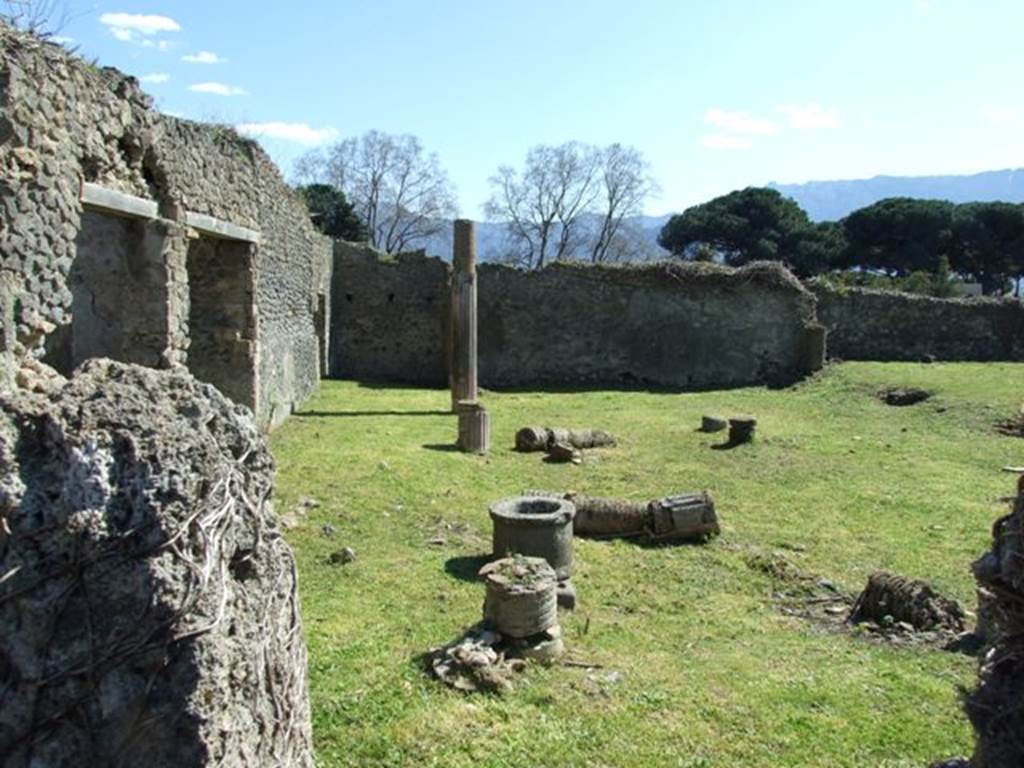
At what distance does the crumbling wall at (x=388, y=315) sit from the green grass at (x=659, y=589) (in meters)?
6.64

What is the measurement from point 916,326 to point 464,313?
13691mm

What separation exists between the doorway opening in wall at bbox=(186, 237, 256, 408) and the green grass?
1246 millimetres

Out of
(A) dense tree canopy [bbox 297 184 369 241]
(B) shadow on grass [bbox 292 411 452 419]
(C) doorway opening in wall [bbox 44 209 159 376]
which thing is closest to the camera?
(C) doorway opening in wall [bbox 44 209 159 376]

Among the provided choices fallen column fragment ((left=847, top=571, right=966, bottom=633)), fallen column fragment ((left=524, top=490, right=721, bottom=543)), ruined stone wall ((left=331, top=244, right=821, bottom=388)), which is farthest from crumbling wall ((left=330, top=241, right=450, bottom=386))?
fallen column fragment ((left=847, top=571, right=966, bottom=633))

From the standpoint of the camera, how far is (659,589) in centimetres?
786

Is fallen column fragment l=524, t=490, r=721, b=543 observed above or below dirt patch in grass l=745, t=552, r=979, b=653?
above

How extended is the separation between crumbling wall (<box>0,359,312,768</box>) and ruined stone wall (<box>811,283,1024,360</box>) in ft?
76.1

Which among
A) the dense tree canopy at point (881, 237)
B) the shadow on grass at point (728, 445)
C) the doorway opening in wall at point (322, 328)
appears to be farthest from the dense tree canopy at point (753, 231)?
the shadow on grass at point (728, 445)

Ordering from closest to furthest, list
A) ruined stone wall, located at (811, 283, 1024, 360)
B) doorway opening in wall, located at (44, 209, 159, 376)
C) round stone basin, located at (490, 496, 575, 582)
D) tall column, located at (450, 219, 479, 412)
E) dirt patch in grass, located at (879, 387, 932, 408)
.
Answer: round stone basin, located at (490, 496, 575, 582)
doorway opening in wall, located at (44, 209, 159, 376)
tall column, located at (450, 219, 479, 412)
dirt patch in grass, located at (879, 387, 932, 408)
ruined stone wall, located at (811, 283, 1024, 360)

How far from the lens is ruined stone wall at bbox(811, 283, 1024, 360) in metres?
24.2

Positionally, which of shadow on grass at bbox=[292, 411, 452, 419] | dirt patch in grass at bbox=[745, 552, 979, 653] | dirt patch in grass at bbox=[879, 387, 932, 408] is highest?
dirt patch in grass at bbox=[879, 387, 932, 408]

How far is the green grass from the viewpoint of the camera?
5031 mm

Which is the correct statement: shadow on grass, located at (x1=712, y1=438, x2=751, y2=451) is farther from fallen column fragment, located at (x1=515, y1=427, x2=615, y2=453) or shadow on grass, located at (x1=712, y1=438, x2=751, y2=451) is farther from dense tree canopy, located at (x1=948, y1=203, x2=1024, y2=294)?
dense tree canopy, located at (x1=948, y1=203, x2=1024, y2=294)

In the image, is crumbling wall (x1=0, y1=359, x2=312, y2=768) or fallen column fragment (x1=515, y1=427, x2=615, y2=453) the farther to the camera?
fallen column fragment (x1=515, y1=427, x2=615, y2=453)
